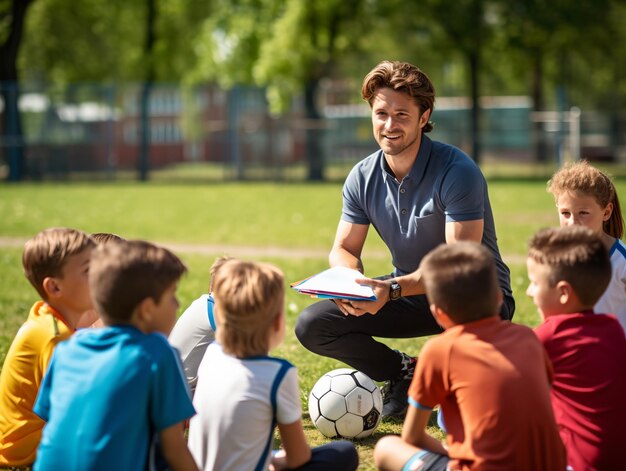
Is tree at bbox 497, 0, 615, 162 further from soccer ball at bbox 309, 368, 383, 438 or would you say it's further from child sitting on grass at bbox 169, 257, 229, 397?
child sitting on grass at bbox 169, 257, 229, 397

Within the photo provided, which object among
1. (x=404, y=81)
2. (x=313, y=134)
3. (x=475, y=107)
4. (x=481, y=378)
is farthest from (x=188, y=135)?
(x=481, y=378)

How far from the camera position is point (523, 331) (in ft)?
10.3

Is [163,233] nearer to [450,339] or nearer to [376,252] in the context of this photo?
[376,252]

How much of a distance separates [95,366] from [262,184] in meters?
26.2

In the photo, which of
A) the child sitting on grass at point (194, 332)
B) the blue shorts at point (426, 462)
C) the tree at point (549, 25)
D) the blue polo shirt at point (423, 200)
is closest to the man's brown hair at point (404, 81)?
the blue polo shirt at point (423, 200)

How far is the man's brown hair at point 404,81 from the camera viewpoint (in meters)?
4.79

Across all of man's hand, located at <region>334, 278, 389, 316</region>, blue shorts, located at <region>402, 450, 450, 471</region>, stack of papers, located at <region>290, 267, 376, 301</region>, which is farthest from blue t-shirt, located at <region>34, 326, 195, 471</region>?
man's hand, located at <region>334, 278, 389, 316</region>

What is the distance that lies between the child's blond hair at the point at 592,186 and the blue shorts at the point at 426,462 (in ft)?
6.14

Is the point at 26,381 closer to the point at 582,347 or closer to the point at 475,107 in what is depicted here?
the point at 582,347

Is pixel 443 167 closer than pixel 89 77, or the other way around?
pixel 443 167

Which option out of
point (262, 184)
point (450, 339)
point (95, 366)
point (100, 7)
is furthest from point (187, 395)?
point (100, 7)

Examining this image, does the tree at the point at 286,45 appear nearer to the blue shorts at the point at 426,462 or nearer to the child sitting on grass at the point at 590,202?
the child sitting on grass at the point at 590,202

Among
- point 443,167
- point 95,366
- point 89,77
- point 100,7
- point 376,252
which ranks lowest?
point 376,252

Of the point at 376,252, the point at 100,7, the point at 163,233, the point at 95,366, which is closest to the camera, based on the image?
the point at 95,366
